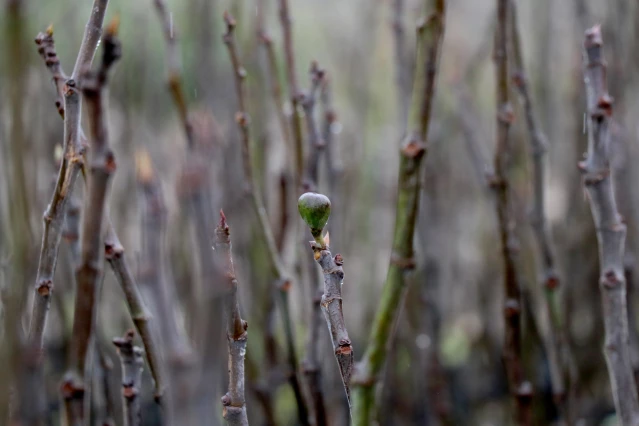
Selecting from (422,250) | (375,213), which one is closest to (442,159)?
(422,250)

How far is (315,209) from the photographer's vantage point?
2.16ft

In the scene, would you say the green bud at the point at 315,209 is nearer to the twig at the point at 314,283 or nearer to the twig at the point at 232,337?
the twig at the point at 232,337

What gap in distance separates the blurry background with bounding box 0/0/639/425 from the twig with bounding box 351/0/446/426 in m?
0.27

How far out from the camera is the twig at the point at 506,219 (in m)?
1.11

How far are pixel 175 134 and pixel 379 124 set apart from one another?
780 millimetres

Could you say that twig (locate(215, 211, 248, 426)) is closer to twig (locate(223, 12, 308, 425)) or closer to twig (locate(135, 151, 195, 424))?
twig (locate(135, 151, 195, 424))

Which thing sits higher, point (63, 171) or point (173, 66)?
point (173, 66)

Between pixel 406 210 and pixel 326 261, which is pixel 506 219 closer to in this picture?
pixel 406 210

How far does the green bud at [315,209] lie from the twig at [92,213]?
193 millimetres

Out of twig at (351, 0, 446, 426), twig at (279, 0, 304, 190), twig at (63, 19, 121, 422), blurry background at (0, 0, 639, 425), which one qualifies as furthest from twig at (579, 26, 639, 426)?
twig at (63, 19, 121, 422)

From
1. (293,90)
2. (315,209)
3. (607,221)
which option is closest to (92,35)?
(315,209)

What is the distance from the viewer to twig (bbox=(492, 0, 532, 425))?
1111mm

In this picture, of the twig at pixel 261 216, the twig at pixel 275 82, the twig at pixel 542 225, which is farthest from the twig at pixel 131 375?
the twig at pixel 542 225

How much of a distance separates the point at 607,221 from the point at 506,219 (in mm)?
252
